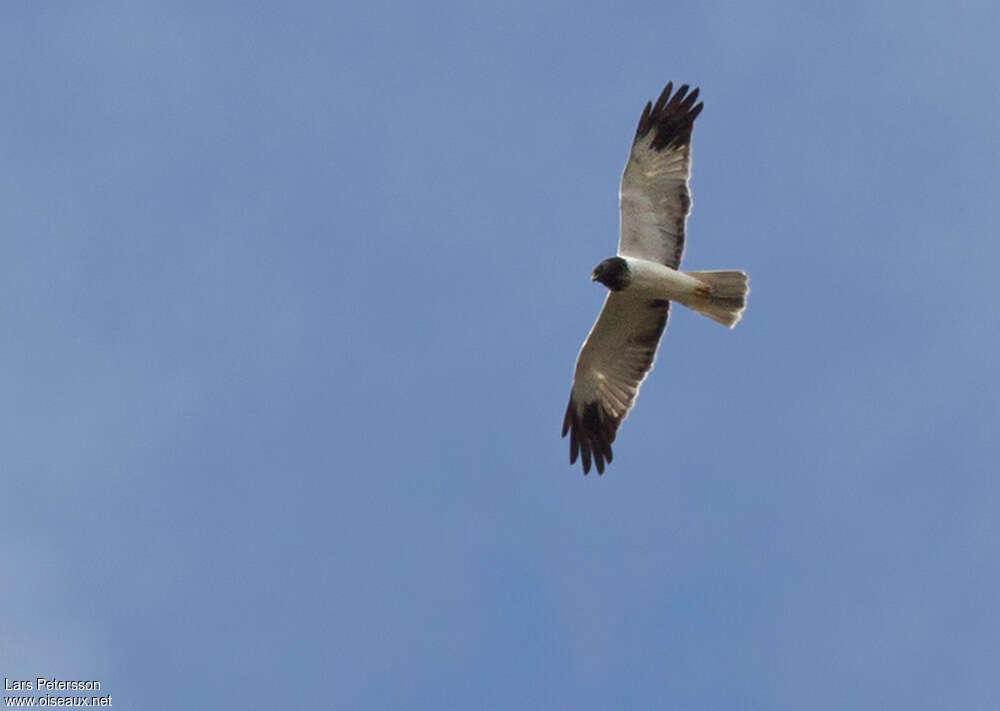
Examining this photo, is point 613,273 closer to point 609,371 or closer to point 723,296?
point 723,296

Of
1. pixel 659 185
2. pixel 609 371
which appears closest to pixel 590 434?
pixel 609 371

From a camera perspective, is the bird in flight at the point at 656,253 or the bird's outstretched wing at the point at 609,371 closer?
the bird in flight at the point at 656,253

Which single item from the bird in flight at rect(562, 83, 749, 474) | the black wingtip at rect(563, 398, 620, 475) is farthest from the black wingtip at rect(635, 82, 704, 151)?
the black wingtip at rect(563, 398, 620, 475)

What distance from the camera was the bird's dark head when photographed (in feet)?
67.3

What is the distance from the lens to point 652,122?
20906 mm

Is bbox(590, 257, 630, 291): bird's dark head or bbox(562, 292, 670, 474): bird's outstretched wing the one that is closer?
bbox(590, 257, 630, 291): bird's dark head

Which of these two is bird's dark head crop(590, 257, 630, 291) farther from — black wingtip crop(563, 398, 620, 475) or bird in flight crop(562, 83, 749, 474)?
black wingtip crop(563, 398, 620, 475)

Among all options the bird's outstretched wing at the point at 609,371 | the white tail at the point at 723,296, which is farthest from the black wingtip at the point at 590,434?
the white tail at the point at 723,296

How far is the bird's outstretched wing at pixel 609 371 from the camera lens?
21344 mm

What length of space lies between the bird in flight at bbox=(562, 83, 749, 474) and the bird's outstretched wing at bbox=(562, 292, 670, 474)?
0.05ft

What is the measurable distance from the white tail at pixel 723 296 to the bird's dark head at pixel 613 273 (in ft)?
2.34

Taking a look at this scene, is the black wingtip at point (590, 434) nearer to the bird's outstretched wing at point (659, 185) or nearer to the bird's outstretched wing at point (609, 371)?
the bird's outstretched wing at point (609, 371)

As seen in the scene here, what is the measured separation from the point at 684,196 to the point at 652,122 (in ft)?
2.81

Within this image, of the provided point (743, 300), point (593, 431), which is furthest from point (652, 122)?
point (593, 431)
